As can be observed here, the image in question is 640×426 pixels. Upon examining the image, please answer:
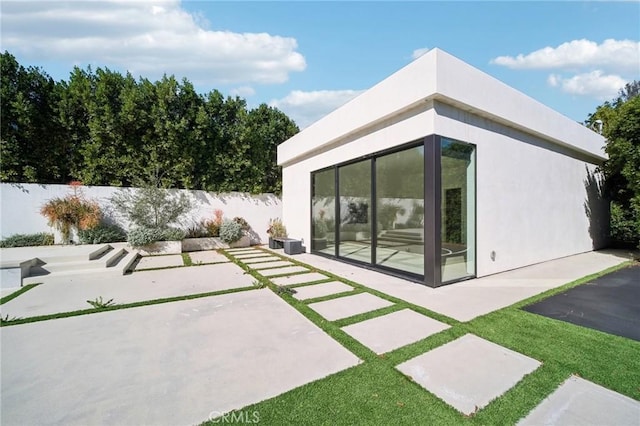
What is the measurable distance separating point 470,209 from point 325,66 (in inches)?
222

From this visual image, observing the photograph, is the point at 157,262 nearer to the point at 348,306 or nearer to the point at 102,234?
the point at 102,234

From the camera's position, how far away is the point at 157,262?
7.28m

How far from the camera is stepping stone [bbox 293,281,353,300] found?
4.36m

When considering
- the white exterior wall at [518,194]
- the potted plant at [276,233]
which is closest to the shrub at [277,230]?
the potted plant at [276,233]

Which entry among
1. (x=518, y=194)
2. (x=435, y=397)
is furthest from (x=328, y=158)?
(x=435, y=397)

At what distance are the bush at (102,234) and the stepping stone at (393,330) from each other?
9.01 m

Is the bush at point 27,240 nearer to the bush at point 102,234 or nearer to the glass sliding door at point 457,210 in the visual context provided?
the bush at point 102,234

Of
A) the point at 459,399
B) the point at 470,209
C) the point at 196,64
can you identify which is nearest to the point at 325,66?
the point at 196,64

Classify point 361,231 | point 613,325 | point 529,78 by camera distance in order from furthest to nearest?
point 529,78, point 361,231, point 613,325

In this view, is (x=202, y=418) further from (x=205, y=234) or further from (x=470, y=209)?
(x=205, y=234)

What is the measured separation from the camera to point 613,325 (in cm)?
317

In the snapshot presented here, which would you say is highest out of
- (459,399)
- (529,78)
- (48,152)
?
(529,78)

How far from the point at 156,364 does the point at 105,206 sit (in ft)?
29.7

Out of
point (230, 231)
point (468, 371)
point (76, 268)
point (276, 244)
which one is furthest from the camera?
point (230, 231)
